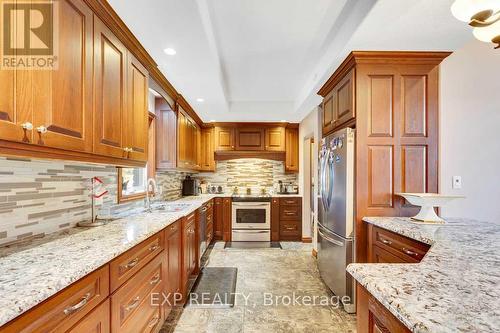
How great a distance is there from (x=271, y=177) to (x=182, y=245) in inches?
124

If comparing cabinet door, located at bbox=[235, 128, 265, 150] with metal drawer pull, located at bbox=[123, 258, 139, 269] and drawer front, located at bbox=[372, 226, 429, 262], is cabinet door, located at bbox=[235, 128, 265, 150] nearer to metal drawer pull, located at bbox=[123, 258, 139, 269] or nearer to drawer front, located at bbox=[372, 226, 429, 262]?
drawer front, located at bbox=[372, 226, 429, 262]

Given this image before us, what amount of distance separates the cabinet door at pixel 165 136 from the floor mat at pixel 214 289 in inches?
57.6

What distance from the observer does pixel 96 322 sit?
1091 mm

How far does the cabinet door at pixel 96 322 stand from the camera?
99 centimetres

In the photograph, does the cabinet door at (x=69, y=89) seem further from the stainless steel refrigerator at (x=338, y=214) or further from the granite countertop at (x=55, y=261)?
the stainless steel refrigerator at (x=338, y=214)

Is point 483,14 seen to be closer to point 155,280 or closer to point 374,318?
point 374,318

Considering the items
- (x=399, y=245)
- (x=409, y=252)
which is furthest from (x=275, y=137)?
(x=409, y=252)

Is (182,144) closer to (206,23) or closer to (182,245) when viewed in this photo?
(182,245)

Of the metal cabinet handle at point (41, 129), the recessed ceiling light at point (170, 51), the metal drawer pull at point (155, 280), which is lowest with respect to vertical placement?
the metal drawer pull at point (155, 280)

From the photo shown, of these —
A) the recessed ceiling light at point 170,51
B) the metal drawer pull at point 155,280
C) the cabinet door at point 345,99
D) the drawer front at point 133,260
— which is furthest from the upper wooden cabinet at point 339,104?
the metal drawer pull at point 155,280

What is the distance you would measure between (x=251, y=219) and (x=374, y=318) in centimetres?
383

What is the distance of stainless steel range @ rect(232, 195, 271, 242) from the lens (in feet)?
15.3

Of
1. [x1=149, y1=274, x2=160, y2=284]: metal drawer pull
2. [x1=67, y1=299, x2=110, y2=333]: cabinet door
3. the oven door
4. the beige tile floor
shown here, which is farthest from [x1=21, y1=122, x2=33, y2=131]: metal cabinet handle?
the oven door

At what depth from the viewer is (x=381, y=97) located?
90.4 inches
